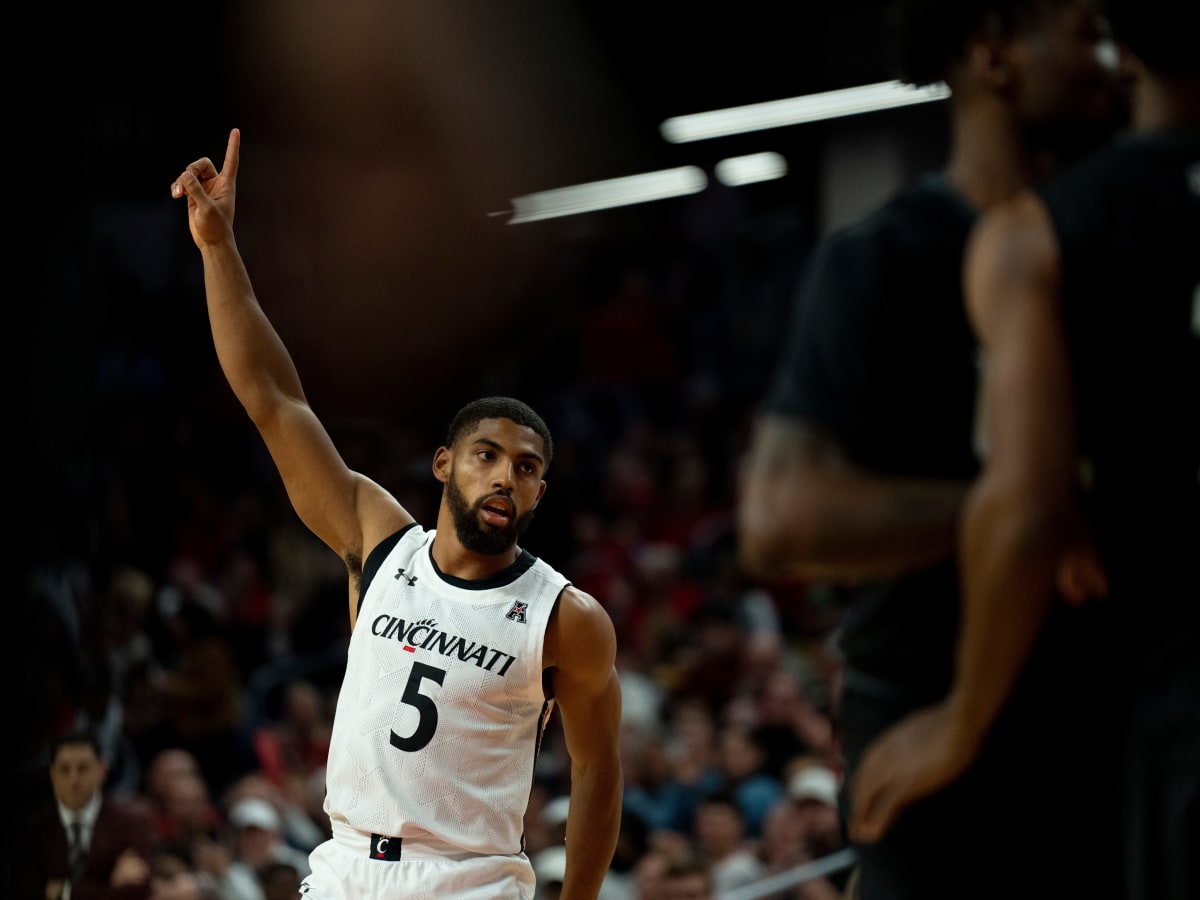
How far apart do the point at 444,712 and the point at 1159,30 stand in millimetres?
2294

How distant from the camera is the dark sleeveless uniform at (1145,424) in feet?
6.82

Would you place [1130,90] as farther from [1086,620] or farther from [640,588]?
[640,588]

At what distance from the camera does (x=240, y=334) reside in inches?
151

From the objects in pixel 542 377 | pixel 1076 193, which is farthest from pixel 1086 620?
pixel 542 377

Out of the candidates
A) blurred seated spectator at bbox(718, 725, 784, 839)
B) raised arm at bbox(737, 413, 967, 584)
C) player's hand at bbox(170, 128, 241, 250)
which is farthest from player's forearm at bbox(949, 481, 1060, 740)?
blurred seated spectator at bbox(718, 725, 784, 839)

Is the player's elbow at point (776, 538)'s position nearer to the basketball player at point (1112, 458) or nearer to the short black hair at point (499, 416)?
the basketball player at point (1112, 458)

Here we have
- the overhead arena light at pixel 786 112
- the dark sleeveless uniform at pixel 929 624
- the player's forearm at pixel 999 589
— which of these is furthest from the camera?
the overhead arena light at pixel 786 112

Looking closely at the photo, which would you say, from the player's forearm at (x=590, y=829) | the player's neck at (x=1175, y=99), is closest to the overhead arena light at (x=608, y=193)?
the player's forearm at (x=590, y=829)

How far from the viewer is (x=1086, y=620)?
7.31ft

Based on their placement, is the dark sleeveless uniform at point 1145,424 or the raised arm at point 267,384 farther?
the raised arm at point 267,384

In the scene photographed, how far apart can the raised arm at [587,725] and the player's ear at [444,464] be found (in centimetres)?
45

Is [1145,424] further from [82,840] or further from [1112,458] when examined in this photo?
[82,840]

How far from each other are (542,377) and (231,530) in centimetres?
338

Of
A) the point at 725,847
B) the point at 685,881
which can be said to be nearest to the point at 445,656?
the point at 685,881
